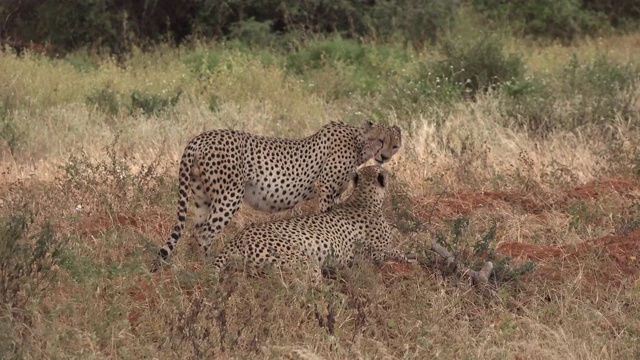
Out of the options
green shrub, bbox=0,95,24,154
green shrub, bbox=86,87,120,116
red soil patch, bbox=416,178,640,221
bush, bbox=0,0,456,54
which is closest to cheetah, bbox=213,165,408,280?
red soil patch, bbox=416,178,640,221

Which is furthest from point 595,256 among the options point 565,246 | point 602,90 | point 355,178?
point 602,90

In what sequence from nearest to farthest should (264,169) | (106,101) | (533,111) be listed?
1. (264,169)
2. (533,111)
3. (106,101)

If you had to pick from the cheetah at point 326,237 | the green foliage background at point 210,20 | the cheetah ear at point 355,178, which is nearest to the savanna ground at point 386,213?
the cheetah at point 326,237

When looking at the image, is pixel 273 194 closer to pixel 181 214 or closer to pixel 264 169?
pixel 264 169

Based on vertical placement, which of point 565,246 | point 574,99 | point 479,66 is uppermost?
point 565,246

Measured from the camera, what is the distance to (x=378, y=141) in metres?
7.57

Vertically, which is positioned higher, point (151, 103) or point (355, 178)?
point (355, 178)

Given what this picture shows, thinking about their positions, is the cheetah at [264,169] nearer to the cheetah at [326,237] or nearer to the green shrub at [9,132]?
the cheetah at [326,237]

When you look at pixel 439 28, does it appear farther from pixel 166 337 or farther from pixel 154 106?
pixel 166 337

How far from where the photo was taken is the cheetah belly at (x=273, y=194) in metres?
7.12

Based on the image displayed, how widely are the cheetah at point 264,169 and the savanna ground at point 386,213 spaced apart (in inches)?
11.0

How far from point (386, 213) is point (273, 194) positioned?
3.04ft

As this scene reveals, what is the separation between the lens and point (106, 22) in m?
18.4

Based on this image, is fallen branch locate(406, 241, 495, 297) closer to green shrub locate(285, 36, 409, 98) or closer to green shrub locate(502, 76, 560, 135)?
green shrub locate(502, 76, 560, 135)
